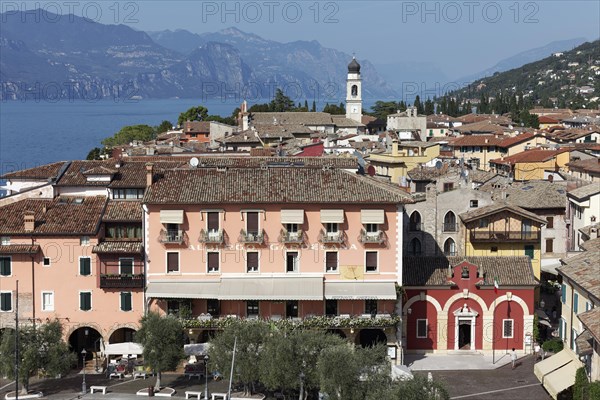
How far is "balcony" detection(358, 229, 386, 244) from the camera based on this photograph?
43.7 meters

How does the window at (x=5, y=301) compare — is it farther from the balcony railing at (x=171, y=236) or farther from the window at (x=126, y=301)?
the balcony railing at (x=171, y=236)

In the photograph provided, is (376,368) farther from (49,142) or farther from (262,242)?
(49,142)

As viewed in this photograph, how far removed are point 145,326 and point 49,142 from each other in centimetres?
16050

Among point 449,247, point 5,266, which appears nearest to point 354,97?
point 449,247

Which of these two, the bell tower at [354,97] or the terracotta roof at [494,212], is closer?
the terracotta roof at [494,212]

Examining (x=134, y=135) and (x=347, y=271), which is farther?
(x=134, y=135)

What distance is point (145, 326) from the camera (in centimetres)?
4003

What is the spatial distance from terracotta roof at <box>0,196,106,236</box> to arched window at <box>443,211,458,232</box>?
16094 mm

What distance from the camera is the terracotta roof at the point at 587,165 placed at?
7405cm

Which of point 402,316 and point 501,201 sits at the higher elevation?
point 501,201

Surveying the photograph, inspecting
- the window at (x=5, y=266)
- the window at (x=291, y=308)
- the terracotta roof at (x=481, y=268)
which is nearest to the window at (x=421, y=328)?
the terracotta roof at (x=481, y=268)

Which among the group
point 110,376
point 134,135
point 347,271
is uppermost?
point 134,135

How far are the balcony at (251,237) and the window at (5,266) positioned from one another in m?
9.62

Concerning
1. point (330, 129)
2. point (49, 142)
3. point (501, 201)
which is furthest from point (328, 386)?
point (49, 142)
